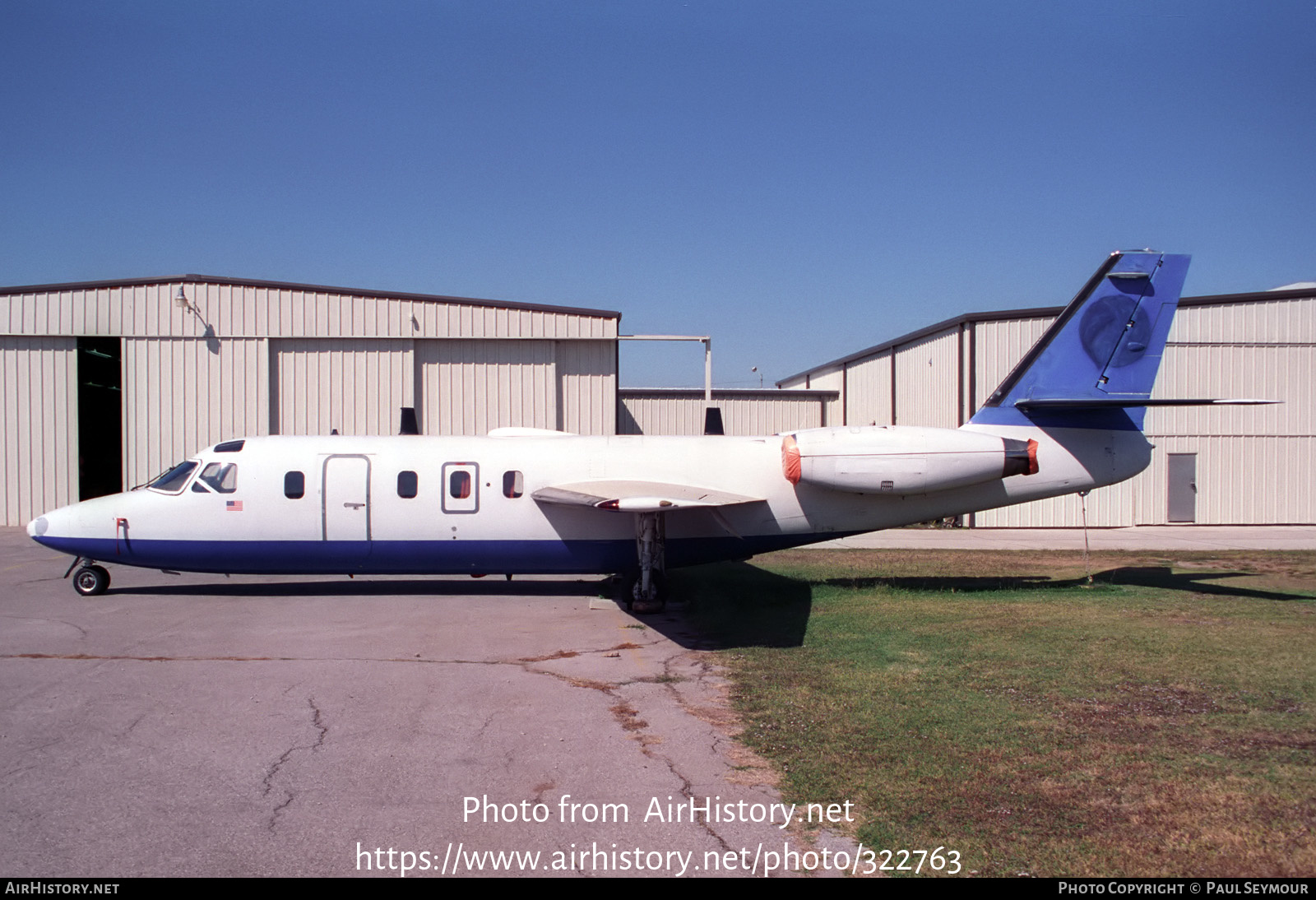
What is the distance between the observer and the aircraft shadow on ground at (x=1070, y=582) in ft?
46.3

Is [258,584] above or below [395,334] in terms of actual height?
below

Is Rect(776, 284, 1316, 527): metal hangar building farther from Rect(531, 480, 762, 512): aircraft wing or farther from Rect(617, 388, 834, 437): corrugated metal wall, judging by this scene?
Rect(531, 480, 762, 512): aircraft wing

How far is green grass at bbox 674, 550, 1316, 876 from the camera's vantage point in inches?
193

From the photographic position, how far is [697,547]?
45.8ft

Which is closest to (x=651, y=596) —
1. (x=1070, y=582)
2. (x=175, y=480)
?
(x=1070, y=582)

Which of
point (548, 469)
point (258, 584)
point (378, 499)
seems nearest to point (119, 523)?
point (258, 584)

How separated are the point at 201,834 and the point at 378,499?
8.93 m

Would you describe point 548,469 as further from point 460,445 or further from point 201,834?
point 201,834

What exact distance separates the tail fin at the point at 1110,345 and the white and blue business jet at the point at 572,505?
0.02 metres

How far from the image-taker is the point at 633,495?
1245 centimetres

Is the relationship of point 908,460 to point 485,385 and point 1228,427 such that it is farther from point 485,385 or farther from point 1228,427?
point 1228,427

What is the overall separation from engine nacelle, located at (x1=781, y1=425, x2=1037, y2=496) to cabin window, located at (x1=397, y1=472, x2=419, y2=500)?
5965mm

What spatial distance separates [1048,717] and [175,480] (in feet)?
43.4

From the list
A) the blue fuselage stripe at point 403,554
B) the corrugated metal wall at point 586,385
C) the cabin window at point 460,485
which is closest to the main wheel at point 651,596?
the blue fuselage stripe at point 403,554
